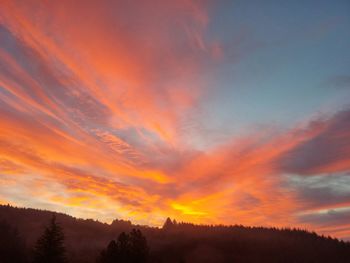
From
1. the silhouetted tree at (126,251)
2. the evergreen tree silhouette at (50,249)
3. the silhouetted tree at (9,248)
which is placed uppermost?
the silhouetted tree at (9,248)

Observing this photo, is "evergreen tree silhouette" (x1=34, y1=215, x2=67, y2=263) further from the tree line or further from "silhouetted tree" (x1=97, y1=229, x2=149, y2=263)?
"silhouetted tree" (x1=97, y1=229, x2=149, y2=263)

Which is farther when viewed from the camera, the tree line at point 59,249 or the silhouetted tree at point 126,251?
the silhouetted tree at point 126,251

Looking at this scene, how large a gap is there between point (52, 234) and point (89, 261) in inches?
5911

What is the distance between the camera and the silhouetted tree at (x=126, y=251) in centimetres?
8262

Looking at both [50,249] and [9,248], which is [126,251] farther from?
[9,248]

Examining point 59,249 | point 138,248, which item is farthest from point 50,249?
point 138,248

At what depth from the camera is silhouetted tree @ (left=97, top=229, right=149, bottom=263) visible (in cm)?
8262

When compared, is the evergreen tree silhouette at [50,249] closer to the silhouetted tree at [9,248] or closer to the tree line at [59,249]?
the tree line at [59,249]

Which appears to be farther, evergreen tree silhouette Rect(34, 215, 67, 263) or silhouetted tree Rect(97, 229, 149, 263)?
silhouetted tree Rect(97, 229, 149, 263)

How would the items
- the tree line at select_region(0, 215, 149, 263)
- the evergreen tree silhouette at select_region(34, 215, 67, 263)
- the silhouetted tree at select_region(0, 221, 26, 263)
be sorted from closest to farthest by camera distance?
the evergreen tree silhouette at select_region(34, 215, 67, 263) → the tree line at select_region(0, 215, 149, 263) → the silhouetted tree at select_region(0, 221, 26, 263)

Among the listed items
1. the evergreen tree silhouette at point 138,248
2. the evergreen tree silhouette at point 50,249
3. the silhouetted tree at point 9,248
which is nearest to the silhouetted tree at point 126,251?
the evergreen tree silhouette at point 138,248

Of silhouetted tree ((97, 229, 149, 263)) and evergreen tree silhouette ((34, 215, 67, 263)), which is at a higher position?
silhouetted tree ((97, 229, 149, 263))

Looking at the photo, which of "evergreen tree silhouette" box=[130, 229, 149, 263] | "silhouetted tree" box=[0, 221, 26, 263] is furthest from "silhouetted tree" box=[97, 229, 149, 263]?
"silhouetted tree" box=[0, 221, 26, 263]

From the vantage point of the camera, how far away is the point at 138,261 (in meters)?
82.6
